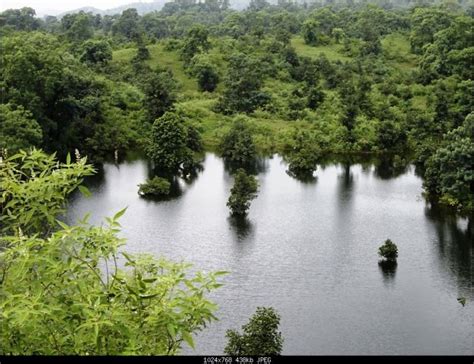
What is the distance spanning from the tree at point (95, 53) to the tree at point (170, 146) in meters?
18.8

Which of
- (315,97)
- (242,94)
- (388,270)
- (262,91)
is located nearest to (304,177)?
(315,97)

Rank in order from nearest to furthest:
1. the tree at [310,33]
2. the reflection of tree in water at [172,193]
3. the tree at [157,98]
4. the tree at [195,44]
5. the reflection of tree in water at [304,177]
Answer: the reflection of tree in water at [172,193] < the reflection of tree in water at [304,177] < the tree at [157,98] < the tree at [195,44] < the tree at [310,33]

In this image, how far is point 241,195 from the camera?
34.0 metres

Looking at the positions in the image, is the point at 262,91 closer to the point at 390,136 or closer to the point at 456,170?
the point at 390,136

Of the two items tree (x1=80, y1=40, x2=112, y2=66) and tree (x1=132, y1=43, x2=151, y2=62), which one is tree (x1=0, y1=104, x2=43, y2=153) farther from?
tree (x1=132, y1=43, x2=151, y2=62)

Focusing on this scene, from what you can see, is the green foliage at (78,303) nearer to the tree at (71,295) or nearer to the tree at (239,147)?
the tree at (71,295)

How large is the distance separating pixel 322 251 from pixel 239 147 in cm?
1813

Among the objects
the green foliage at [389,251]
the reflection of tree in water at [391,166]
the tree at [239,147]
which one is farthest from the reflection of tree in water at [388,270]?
the tree at [239,147]

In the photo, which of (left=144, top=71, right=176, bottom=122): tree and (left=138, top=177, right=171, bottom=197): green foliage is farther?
(left=144, top=71, right=176, bottom=122): tree

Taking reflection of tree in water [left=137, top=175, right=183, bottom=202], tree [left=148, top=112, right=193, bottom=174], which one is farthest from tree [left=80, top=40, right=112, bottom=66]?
reflection of tree in water [left=137, top=175, right=183, bottom=202]

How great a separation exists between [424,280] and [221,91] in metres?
35.4

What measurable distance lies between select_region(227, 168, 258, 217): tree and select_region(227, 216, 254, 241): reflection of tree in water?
1.77 ft

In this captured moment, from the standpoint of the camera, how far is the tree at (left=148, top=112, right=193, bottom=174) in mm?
42188

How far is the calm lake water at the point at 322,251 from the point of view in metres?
21.9
